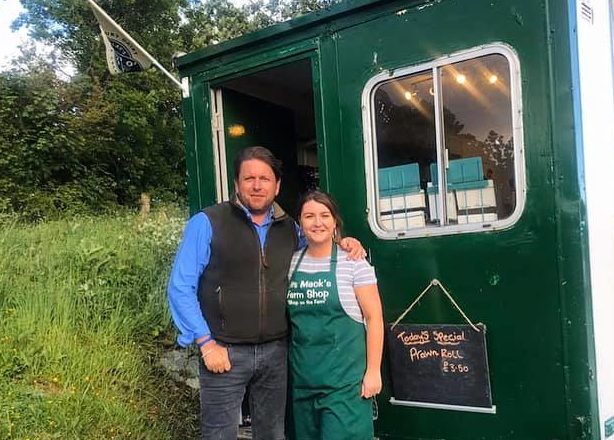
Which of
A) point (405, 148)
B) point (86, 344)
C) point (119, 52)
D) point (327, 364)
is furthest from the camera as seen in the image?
point (119, 52)

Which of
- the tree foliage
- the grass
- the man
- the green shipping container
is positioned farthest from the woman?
the tree foliage

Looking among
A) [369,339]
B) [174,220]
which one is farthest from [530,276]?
[174,220]

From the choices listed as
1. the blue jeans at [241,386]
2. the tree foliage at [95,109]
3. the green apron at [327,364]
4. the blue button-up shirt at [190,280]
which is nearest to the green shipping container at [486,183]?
the green apron at [327,364]

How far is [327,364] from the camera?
106 inches

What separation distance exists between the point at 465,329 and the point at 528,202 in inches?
25.3

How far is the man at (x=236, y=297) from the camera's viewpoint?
2.79 metres

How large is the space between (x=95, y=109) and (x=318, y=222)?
14728 millimetres

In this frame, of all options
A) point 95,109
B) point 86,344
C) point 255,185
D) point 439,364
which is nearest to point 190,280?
point 255,185

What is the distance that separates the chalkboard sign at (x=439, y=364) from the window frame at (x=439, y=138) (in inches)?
18.0

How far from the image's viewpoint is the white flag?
720 centimetres

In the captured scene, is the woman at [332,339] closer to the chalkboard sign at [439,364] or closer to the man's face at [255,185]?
the man's face at [255,185]

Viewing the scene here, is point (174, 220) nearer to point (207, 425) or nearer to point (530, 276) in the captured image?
point (207, 425)

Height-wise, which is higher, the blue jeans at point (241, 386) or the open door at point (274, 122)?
the open door at point (274, 122)

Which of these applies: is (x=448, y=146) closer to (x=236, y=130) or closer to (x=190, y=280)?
(x=190, y=280)
